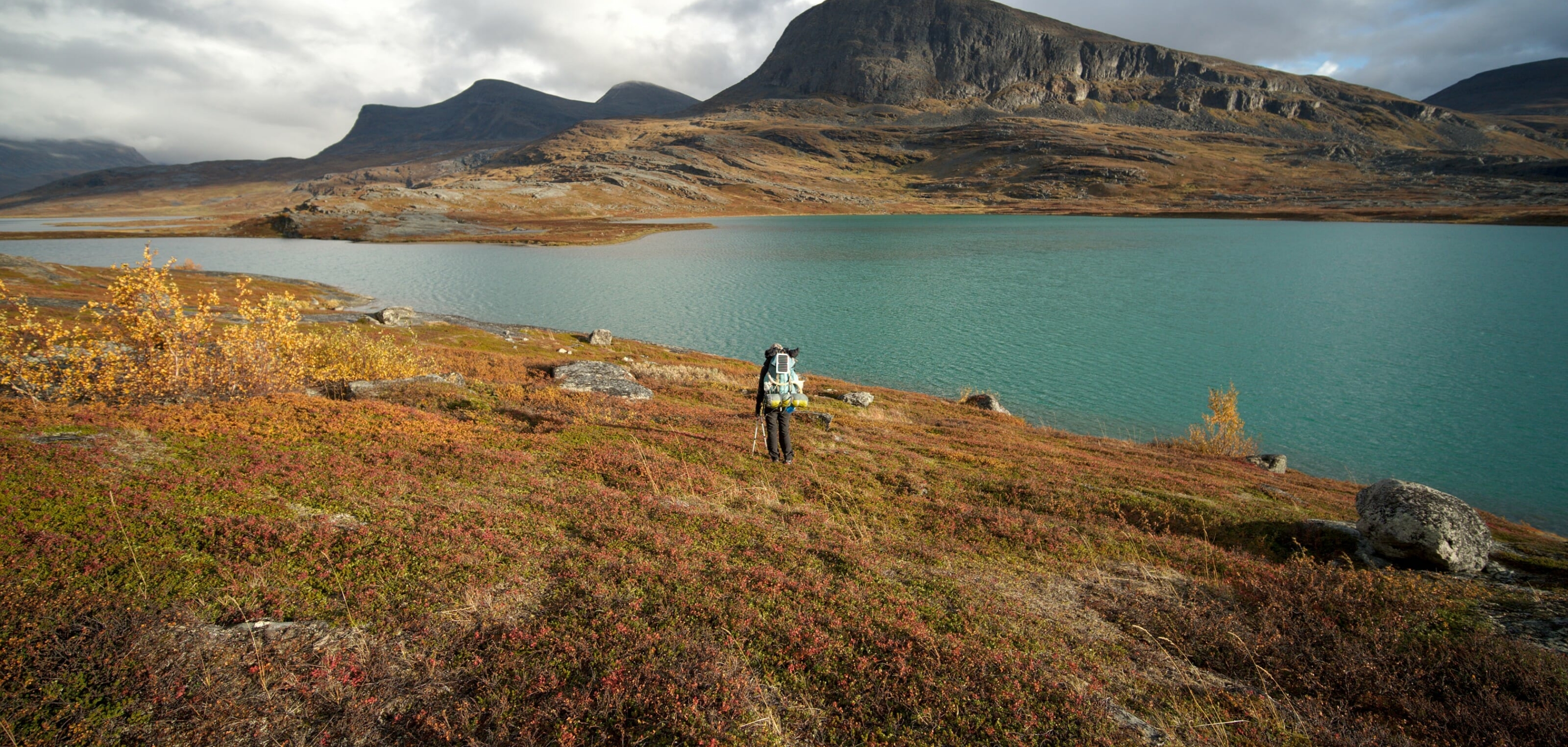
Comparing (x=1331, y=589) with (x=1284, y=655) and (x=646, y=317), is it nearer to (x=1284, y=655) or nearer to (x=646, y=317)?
(x=1284, y=655)

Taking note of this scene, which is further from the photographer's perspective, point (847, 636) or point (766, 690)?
point (847, 636)

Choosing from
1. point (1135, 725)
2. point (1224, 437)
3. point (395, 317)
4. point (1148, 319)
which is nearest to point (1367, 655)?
point (1135, 725)

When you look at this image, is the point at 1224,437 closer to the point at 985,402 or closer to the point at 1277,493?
the point at 1277,493

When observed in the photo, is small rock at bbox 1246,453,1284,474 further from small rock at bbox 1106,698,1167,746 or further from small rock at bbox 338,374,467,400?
small rock at bbox 338,374,467,400

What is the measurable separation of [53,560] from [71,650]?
99.6 inches

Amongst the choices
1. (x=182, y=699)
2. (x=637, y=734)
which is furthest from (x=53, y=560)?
(x=637, y=734)

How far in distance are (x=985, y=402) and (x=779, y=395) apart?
22732 millimetres

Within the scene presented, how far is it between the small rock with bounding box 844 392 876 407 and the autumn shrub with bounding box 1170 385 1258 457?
1508 cm

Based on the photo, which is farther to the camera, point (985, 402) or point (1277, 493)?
point (985, 402)

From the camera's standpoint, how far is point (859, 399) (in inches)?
1249

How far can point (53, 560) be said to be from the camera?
8.05 metres

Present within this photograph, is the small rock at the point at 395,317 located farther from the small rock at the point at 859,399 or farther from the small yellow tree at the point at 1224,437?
the small yellow tree at the point at 1224,437

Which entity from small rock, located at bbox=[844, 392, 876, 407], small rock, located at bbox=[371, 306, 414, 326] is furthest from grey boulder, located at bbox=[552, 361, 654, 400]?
small rock, located at bbox=[371, 306, 414, 326]

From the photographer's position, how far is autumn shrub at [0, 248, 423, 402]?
49.9 ft
